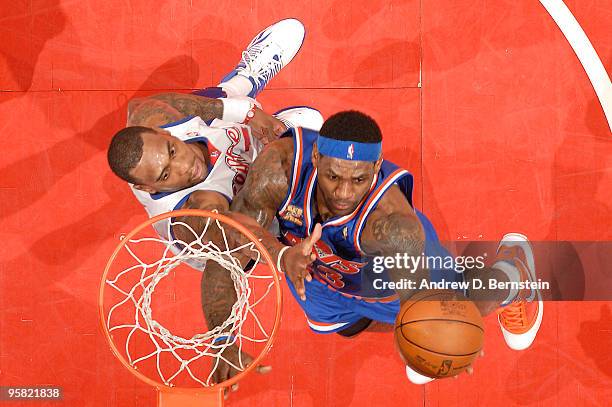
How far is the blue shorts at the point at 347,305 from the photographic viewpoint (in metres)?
3.01

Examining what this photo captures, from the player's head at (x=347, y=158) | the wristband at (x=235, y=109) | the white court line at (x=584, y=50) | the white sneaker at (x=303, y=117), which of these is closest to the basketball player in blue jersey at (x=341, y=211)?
the player's head at (x=347, y=158)

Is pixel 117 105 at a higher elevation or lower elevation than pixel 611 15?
lower

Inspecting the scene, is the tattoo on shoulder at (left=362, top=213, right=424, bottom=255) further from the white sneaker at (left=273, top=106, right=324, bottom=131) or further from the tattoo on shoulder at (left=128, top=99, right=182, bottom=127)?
the tattoo on shoulder at (left=128, top=99, right=182, bottom=127)

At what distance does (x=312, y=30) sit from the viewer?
3.78 meters

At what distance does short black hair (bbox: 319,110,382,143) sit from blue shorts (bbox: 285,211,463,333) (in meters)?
0.62

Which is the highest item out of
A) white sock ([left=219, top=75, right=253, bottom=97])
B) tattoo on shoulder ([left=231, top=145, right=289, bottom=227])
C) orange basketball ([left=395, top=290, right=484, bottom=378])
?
white sock ([left=219, top=75, right=253, bottom=97])

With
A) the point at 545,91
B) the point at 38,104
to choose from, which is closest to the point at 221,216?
the point at 38,104

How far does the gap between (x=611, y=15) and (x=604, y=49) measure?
209 millimetres

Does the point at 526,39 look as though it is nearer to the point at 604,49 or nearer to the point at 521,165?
the point at 604,49

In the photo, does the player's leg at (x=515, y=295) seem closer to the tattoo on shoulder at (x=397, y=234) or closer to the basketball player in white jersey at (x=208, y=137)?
the tattoo on shoulder at (x=397, y=234)

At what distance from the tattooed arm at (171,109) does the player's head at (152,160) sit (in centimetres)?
31

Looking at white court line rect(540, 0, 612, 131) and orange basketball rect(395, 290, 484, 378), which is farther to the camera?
white court line rect(540, 0, 612, 131)
